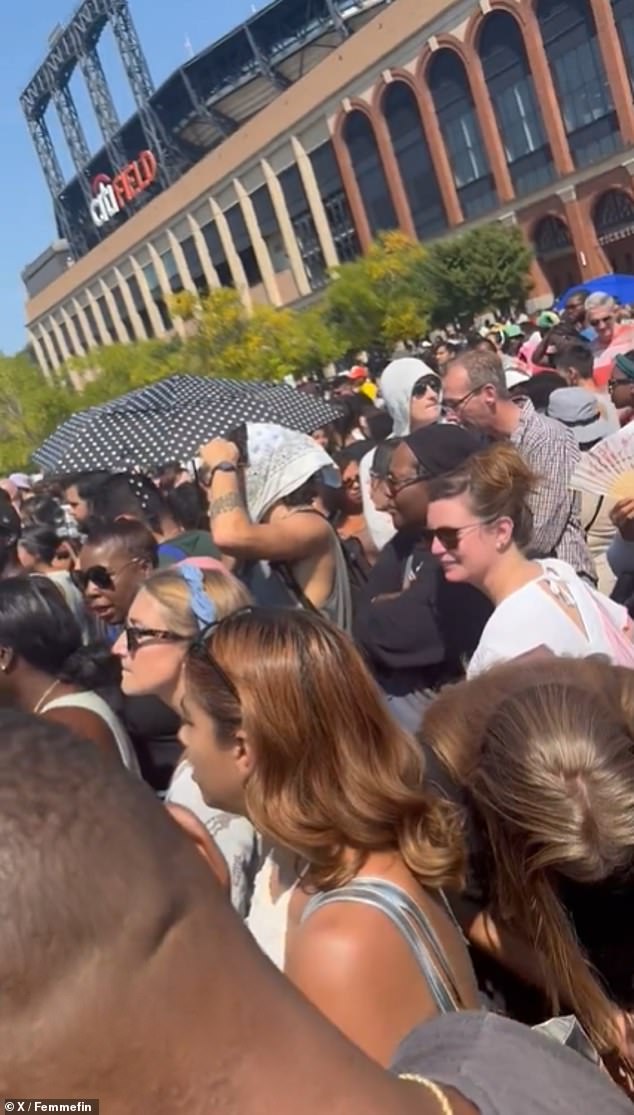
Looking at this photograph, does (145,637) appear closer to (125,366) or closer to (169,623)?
(169,623)

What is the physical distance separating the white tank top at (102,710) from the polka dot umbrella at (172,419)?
2.88 meters

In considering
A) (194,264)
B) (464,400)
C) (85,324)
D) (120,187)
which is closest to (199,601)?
(464,400)

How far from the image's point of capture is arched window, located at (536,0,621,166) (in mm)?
39781

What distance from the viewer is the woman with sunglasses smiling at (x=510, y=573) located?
9.81 ft

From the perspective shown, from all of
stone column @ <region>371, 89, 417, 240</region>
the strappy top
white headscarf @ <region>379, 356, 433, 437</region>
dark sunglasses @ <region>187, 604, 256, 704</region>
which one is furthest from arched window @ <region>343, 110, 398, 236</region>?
the strappy top

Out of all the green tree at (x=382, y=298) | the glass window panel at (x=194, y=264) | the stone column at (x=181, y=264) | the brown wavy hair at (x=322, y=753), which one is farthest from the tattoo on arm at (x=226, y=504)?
the stone column at (x=181, y=264)

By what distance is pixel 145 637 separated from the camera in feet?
10.9

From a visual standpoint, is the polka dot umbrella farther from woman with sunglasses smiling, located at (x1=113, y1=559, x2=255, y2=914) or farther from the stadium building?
the stadium building

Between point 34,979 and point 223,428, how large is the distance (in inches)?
221

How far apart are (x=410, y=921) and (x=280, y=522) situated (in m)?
2.47

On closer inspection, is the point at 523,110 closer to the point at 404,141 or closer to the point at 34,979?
the point at 404,141

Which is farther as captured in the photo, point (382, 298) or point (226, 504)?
point (382, 298)

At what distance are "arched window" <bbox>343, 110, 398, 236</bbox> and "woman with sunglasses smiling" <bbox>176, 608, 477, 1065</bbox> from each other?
5100 cm

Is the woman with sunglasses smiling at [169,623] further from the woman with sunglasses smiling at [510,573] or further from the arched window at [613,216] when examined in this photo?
the arched window at [613,216]
